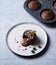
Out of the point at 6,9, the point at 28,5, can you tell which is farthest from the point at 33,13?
the point at 6,9

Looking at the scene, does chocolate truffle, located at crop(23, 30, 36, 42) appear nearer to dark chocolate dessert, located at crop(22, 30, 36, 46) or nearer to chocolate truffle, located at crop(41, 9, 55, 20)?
dark chocolate dessert, located at crop(22, 30, 36, 46)

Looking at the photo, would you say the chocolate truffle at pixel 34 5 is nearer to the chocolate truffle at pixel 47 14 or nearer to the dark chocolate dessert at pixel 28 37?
the chocolate truffle at pixel 47 14

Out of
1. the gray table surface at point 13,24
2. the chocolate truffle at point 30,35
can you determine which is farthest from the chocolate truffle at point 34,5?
the chocolate truffle at point 30,35

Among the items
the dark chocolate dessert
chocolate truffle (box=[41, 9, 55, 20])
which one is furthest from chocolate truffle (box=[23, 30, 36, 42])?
chocolate truffle (box=[41, 9, 55, 20])

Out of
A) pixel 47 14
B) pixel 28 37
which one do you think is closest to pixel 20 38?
pixel 28 37

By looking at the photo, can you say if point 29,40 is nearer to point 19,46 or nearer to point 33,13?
Answer: point 19,46

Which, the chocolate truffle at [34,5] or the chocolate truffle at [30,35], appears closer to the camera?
the chocolate truffle at [30,35]
